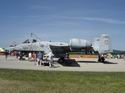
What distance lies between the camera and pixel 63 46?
4128 cm

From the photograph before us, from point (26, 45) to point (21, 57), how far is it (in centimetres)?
352

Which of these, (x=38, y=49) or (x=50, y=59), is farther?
(x=38, y=49)

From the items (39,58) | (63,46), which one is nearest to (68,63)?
(63,46)

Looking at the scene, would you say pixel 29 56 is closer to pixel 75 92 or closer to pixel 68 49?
pixel 68 49

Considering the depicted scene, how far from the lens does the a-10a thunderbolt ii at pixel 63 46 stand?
38.6m

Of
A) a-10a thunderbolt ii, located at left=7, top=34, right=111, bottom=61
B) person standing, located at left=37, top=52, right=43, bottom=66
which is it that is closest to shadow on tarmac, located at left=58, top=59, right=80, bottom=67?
a-10a thunderbolt ii, located at left=7, top=34, right=111, bottom=61

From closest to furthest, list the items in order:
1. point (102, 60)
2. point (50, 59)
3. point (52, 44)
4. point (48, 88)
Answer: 1. point (48, 88)
2. point (50, 59)
3. point (52, 44)
4. point (102, 60)

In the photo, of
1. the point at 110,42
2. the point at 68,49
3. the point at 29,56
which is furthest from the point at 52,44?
the point at 110,42

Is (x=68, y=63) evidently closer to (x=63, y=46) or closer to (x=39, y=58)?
(x=63, y=46)

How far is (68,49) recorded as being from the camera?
42375mm

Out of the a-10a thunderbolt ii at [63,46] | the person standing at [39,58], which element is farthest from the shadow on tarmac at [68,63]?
the person standing at [39,58]

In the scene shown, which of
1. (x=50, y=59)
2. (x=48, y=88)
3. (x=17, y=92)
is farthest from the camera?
(x=50, y=59)

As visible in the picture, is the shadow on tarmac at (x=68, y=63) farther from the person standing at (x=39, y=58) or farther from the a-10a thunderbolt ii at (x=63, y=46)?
the person standing at (x=39, y=58)

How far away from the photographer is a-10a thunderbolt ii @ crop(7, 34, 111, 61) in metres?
38.6
